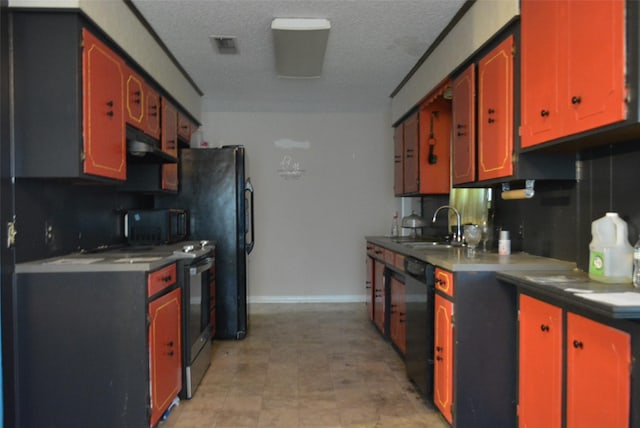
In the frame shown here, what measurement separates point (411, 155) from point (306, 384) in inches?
89.9

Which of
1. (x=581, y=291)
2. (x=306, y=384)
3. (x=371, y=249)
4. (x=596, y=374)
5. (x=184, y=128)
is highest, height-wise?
(x=184, y=128)

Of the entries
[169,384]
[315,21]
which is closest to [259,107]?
[315,21]

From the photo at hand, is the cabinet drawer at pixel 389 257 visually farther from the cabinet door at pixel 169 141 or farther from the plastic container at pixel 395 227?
the cabinet door at pixel 169 141

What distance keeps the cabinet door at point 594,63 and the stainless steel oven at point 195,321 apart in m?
2.25

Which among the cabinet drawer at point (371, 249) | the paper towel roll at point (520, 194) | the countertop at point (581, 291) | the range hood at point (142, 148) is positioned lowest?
the cabinet drawer at point (371, 249)

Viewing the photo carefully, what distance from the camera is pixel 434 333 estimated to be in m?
2.44

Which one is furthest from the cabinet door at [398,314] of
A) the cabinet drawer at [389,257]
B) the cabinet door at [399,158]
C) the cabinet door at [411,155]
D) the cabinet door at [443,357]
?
the cabinet door at [399,158]

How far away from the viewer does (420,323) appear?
102 inches

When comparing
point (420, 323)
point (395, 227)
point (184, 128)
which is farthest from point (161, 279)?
point (395, 227)

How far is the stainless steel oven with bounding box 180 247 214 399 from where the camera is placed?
8.91 feet

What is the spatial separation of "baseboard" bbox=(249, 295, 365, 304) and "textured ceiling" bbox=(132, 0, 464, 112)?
2355 millimetres

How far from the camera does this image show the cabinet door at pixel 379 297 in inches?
151

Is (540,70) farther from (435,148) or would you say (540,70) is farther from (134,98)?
(134,98)

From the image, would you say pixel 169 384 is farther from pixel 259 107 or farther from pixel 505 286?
pixel 259 107
